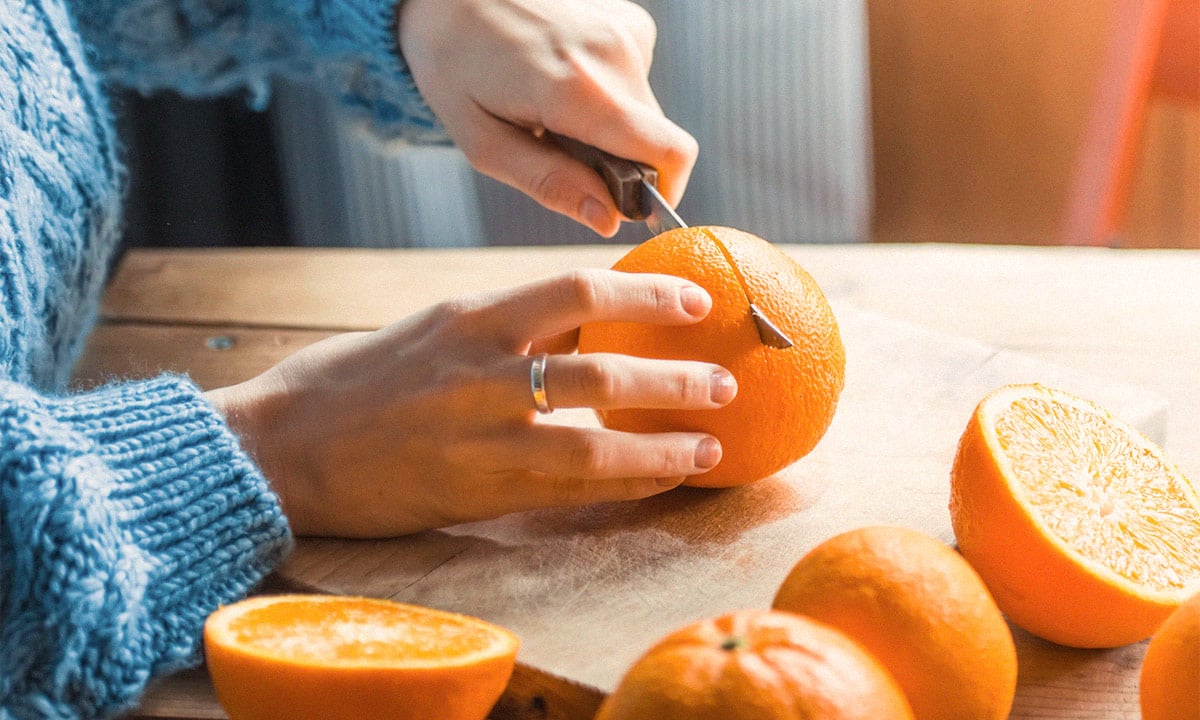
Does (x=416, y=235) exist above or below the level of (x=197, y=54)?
below

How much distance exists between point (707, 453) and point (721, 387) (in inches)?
2.1

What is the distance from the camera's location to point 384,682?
58cm

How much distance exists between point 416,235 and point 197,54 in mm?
819

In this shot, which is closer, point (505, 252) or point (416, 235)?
point (505, 252)

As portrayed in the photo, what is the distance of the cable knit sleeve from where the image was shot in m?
1.23

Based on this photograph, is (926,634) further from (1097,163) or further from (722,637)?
(1097,163)

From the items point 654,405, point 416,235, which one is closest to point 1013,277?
point 654,405

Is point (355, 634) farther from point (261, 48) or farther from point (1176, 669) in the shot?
point (261, 48)

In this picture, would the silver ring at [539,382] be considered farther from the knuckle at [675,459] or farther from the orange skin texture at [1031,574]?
the orange skin texture at [1031,574]

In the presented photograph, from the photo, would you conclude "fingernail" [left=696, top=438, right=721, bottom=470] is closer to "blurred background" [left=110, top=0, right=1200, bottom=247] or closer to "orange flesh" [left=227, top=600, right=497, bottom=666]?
"orange flesh" [left=227, top=600, right=497, bottom=666]

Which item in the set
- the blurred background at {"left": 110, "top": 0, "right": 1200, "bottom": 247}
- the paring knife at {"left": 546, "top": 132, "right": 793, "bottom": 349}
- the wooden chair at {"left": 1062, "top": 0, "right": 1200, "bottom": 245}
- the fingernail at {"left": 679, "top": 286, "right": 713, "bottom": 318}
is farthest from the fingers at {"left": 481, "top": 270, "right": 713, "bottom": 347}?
the wooden chair at {"left": 1062, "top": 0, "right": 1200, "bottom": 245}

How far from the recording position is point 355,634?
2.07 ft

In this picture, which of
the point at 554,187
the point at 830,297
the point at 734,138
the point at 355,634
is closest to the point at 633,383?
the point at 355,634

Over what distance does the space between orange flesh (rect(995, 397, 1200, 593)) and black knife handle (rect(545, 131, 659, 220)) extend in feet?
1.28
